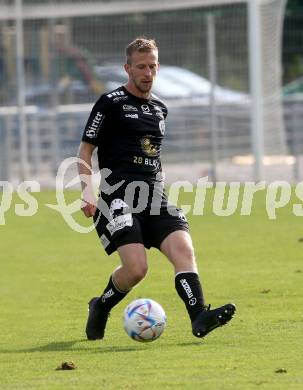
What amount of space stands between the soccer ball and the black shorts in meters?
0.52

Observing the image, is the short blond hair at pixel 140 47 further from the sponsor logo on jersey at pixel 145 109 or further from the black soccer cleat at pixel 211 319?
the black soccer cleat at pixel 211 319

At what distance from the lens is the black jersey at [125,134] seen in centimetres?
885

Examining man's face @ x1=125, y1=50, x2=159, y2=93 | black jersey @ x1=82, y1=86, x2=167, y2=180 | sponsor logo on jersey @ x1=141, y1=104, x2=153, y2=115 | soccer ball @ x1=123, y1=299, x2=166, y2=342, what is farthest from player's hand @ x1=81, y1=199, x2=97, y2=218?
man's face @ x1=125, y1=50, x2=159, y2=93

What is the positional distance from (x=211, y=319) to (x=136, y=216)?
98 centimetres

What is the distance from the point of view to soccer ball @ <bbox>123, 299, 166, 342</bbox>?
8.37 metres

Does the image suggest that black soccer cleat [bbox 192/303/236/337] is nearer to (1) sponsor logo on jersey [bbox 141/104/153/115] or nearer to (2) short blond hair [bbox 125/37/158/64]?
(1) sponsor logo on jersey [bbox 141/104/153/115]

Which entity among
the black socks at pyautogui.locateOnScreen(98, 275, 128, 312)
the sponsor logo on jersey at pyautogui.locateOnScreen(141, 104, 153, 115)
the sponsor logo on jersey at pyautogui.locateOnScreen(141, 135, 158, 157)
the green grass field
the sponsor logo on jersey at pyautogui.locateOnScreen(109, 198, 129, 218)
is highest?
the sponsor logo on jersey at pyautogui.locateOnScreen(141, 104, 153, 115)

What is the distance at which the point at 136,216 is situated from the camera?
8836mm

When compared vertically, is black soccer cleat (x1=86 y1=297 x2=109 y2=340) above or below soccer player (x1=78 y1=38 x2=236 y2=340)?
below

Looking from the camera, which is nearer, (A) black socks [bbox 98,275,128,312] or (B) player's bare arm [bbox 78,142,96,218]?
(B) player's bare arm [bbox 78,142,96,218]

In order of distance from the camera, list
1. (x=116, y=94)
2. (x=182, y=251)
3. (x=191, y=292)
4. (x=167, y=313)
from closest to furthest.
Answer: (x=191, y=292)
(x=182, y=251)
(x=116, y=94)
(x=167, y=313)

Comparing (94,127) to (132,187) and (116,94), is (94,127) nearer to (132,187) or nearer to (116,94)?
(116,94)

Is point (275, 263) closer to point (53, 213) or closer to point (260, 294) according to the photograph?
point (260, 294)

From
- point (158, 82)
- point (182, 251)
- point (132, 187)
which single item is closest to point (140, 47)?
point (132, 187)
